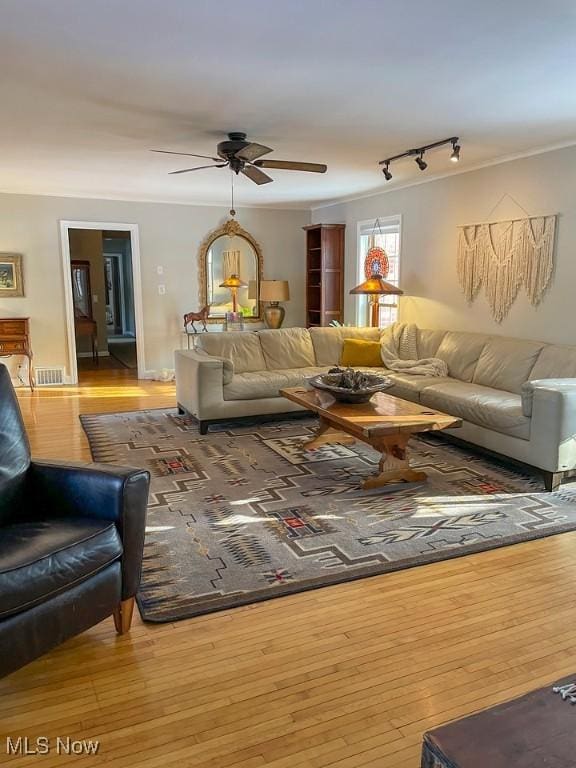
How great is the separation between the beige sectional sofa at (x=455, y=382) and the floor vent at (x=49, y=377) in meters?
2.68

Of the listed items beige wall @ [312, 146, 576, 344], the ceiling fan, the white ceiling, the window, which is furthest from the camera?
the window

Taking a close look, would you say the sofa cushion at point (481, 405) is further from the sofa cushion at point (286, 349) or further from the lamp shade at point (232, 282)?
the lamp shade at point (232, 282)

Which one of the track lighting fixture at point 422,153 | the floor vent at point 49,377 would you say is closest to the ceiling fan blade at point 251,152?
the track lighting fixture at point 422,153

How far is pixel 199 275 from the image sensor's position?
816 centimetres

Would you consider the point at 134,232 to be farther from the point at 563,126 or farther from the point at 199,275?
the point at 563,126

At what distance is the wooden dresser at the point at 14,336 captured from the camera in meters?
7.01

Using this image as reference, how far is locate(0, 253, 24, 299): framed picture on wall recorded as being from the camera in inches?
279

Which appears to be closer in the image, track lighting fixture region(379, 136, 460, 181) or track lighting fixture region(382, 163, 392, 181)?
track lighting fixture region(379, 136, 460, 181)

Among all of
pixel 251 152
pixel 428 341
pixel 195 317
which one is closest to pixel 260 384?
pixel 428 341


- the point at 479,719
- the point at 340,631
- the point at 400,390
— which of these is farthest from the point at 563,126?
the point at 479,719

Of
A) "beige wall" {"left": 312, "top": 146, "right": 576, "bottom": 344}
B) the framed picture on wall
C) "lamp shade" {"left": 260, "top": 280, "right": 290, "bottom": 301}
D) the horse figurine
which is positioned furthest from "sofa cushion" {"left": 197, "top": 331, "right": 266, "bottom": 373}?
the framed picture on wall

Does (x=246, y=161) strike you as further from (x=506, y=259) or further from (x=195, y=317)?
(x=195, y=317)

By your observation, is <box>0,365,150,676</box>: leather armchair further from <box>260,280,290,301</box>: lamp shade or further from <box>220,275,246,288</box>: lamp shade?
<box>220,275,246,288</box>: lamp shade

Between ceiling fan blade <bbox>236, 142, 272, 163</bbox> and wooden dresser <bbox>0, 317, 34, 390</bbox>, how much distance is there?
13.7ft
